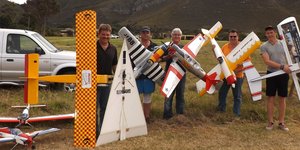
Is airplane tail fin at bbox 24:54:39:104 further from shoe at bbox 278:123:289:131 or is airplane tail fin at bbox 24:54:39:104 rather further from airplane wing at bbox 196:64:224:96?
shoe at bbox 278:123:289:131

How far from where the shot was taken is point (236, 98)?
25.9 ft

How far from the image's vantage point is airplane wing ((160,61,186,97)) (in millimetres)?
6867

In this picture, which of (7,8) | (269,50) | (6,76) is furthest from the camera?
(7,8)

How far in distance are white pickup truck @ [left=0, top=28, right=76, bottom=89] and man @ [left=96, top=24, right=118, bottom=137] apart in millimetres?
4019

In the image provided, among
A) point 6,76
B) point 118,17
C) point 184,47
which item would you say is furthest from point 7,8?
point 118,17

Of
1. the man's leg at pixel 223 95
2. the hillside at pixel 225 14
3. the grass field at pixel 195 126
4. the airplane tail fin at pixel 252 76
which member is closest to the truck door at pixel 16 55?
the grass field at pixel 195 126

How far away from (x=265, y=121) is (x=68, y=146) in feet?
14.8

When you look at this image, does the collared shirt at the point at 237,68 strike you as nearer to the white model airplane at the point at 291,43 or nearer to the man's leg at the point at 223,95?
the man's leg at the point at 223,95

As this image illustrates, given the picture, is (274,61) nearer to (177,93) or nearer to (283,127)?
(283,127)

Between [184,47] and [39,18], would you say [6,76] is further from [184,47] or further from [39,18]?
[39,18]

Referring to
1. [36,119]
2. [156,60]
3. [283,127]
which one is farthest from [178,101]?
[36,119]

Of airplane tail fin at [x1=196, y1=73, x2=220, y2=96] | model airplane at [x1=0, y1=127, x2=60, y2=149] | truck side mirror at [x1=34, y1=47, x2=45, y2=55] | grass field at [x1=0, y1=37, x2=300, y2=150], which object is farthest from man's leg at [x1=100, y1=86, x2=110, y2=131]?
truck side mirror at [x1=34, y1=47, x2=45, y2=55]

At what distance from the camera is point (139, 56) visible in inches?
282

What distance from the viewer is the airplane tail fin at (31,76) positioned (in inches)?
248
